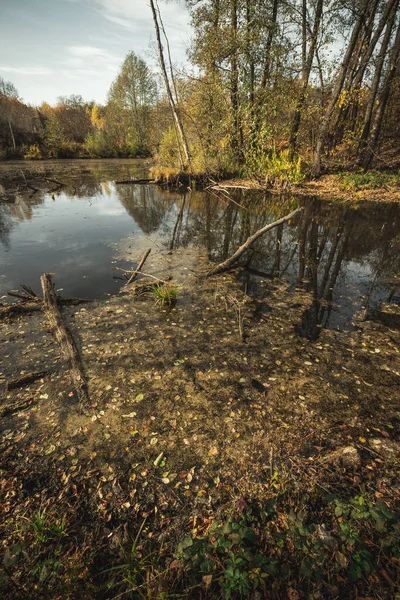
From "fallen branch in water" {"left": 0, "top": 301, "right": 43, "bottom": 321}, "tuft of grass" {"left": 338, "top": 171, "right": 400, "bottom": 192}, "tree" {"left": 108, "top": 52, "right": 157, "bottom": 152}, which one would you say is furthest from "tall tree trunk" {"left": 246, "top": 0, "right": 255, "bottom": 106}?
"tree" {"left": 108, "top": 52, "right": 157, "bottom": 152}

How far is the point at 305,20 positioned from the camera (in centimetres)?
1627

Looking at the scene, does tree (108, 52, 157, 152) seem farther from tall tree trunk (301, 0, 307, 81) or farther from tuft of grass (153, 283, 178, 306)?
tuft of grass (153, 283, 178, 306)

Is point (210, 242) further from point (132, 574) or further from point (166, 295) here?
point (132, 574)

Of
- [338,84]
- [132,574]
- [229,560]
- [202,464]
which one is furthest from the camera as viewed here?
[338,84]

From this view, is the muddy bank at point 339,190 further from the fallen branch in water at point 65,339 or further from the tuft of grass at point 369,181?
the fallen branch in water at point 65,339

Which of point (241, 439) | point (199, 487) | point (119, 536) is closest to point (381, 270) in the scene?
point (241, 439)

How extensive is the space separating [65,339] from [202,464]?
10.0 ft

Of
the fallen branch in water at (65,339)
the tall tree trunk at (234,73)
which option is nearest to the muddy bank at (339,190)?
the tall tree trunk at (234,73)

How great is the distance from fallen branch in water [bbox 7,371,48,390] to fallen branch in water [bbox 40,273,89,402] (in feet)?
1.43

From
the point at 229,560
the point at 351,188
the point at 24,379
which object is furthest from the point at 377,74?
the point at 229,560

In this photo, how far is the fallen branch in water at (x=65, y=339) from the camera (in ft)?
12.4

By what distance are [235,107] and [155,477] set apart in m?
20.8

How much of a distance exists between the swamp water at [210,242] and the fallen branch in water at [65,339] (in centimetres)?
69

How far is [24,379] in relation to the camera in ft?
12.6
